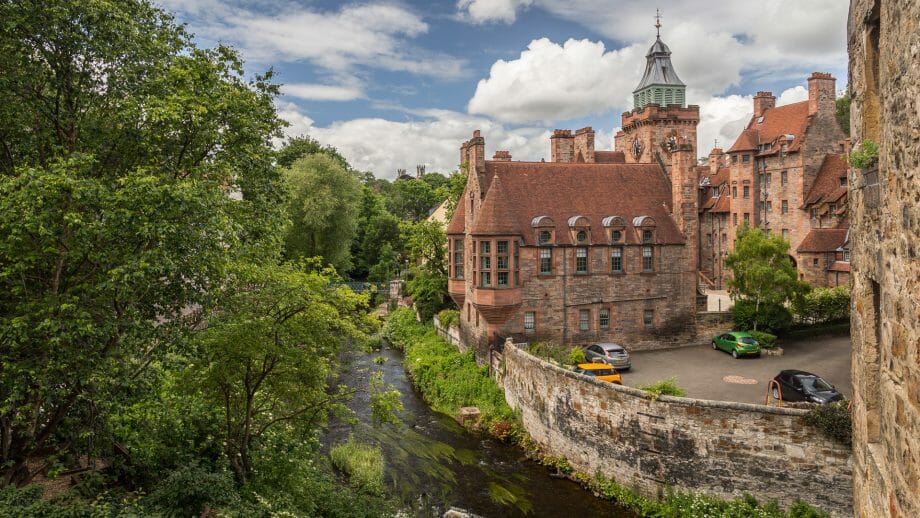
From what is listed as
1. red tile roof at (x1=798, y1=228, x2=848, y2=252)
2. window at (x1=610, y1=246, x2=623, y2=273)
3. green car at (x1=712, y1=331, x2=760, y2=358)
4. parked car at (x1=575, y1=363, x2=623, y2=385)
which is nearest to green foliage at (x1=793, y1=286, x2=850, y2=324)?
green car at (x1=712, y1=331, x2=760, y2=358)

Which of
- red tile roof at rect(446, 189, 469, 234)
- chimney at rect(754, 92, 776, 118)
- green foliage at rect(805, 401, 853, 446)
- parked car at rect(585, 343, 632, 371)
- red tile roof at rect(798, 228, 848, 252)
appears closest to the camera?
green foliage at rect(805, 401, 853, 446)

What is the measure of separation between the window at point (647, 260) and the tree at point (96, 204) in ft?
73.3

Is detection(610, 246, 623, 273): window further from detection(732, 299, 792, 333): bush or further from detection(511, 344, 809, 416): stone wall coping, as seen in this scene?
detection(511, 344, 809, 416): stone wall coping

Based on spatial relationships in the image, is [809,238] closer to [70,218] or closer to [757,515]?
[757,515]

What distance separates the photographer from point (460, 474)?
1953cm

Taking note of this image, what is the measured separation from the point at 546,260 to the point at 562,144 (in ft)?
39.2

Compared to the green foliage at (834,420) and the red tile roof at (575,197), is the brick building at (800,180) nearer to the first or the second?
the red tile roof at (575,197)

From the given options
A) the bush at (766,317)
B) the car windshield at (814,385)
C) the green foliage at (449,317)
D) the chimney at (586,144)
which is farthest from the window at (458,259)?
the car windshield at (814,385)

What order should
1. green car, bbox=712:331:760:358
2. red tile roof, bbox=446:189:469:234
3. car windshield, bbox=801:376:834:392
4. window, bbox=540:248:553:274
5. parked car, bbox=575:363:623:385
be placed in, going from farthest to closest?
red tile roof, bbox=446:189:469:234 < window, bbox=540:248:553:274 < green car, bbox=712:331:760:358 < parked car, bbox=575:363:623:385 < car windshield, bbox=801:376:834:392

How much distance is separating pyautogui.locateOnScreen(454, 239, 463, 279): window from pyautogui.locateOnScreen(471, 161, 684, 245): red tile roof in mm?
3651

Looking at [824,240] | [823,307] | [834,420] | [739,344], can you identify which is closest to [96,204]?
[834,420]

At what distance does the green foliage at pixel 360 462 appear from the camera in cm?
1736

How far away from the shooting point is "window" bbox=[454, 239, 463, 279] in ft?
102

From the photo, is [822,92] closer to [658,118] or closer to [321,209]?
[658,118]
